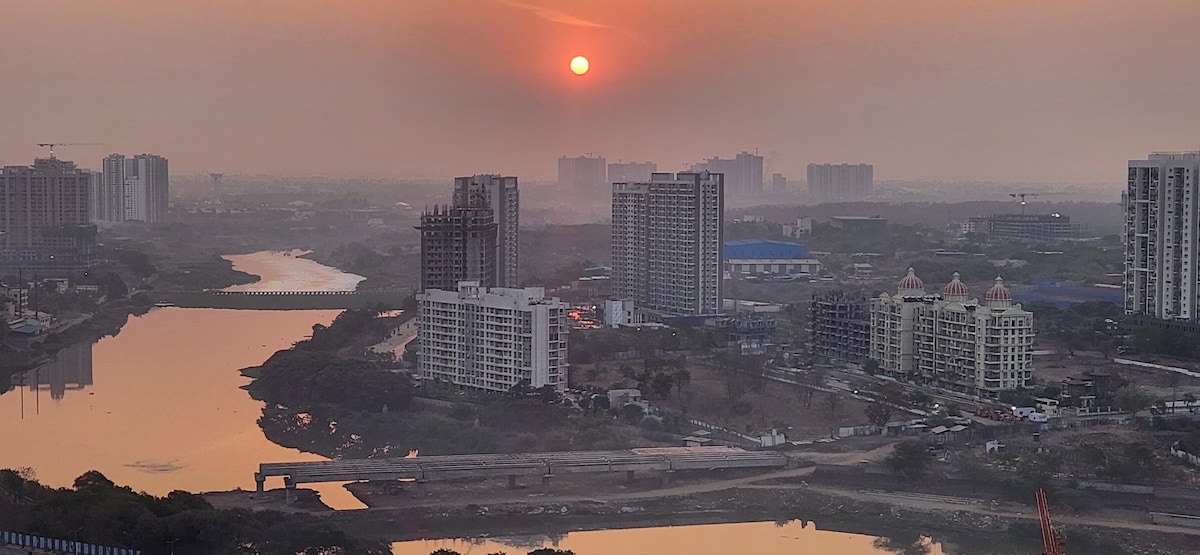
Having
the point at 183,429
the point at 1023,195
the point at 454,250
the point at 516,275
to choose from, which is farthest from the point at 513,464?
the point at 1023,195

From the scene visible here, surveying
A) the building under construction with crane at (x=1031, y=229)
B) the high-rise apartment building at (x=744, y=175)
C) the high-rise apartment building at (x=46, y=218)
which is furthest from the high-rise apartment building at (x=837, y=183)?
the high-rise apartment building at (x=46, y=218)

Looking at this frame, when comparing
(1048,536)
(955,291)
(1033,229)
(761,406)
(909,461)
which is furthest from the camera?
(1033,229)

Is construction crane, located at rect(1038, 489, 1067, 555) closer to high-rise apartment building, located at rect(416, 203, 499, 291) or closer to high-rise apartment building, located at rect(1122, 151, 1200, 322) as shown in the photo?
high-rise apartment building, located at rect(1122, 151, 1200, 322)

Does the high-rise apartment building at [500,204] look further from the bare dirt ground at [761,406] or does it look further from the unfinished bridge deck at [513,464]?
the unfinished bridge deck at [513,464]

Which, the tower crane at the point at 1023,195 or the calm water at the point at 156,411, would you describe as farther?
the tower crane at the point at 1023,195

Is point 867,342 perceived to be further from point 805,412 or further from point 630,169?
point 630,169

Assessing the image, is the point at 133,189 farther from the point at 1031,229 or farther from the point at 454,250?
the point at 454,250
